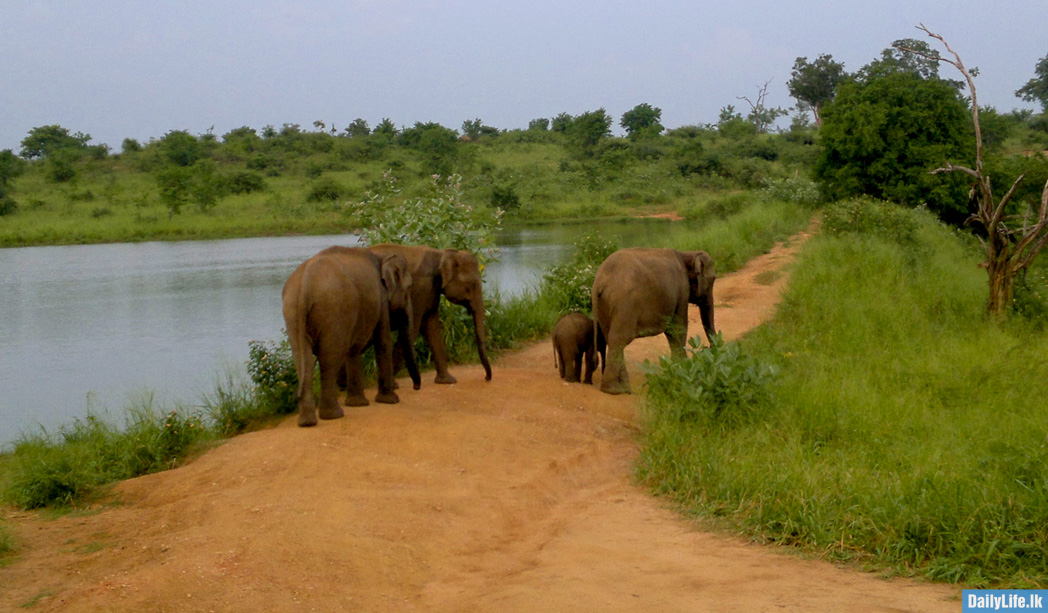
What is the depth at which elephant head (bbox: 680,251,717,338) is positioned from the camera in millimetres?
8688

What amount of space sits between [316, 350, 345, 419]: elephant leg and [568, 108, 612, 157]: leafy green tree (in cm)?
4552

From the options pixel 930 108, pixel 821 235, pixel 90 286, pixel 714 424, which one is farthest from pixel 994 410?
pixel 90 286

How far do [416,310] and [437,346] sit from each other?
40 centimetres

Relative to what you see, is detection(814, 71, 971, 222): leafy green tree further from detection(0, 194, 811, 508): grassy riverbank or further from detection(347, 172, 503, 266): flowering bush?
detection(347, 172, 503, 266): flowering bush

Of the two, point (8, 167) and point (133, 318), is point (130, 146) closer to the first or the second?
point (8, 167)

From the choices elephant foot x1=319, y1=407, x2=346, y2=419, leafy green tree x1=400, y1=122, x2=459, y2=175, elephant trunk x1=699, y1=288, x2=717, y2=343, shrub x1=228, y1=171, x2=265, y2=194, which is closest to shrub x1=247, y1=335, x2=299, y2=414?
elephant foot x1=319, y1=407, x2=346, y2=419

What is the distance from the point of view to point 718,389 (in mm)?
6203

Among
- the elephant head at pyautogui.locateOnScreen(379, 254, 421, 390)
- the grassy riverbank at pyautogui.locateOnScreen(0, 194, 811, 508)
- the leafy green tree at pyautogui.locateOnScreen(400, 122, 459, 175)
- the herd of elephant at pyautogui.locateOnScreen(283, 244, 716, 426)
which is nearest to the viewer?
the grassy riverbank at pyautogui.locateOnScreen(0, 194, 811, 508)

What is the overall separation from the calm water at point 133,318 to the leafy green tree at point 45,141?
3113 cm

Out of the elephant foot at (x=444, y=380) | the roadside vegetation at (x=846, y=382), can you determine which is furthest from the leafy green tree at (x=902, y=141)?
the elephant foot at (x=444, y=380)

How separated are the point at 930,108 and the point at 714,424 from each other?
56.3ft

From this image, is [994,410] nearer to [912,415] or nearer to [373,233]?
[912,415]

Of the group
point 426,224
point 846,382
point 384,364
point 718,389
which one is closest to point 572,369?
point 384,364

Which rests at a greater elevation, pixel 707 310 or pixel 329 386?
pixel 707 310
